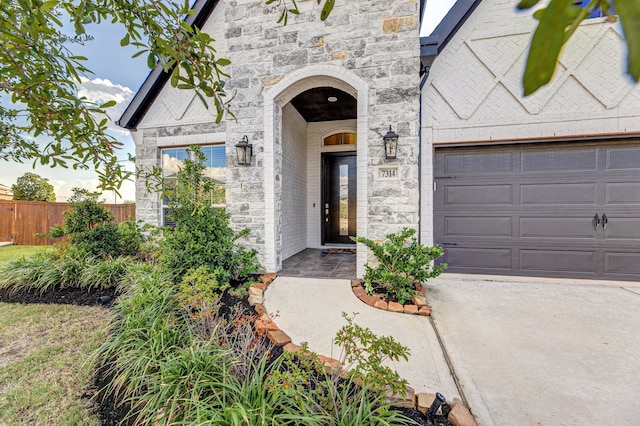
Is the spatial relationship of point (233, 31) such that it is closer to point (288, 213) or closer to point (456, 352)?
point (288, 213)

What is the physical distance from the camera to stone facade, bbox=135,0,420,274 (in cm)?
393

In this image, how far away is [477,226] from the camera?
4.49 m

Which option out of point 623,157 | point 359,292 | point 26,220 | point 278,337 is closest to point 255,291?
point 278,337

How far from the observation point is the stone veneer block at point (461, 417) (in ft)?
5.40

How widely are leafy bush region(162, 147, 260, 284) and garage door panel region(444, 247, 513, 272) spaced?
9.89 feet

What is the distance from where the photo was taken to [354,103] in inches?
221

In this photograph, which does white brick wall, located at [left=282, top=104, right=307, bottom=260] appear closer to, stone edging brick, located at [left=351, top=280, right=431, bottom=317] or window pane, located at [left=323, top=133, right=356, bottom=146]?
window pane, located at [left=323, top=133, right=356, bottom=146]

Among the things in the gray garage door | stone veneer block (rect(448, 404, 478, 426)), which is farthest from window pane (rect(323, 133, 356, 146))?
stone veneer block (rect(448, 404, 478, 426))

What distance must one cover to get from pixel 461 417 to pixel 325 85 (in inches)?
165

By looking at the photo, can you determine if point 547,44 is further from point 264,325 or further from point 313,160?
point 313,160

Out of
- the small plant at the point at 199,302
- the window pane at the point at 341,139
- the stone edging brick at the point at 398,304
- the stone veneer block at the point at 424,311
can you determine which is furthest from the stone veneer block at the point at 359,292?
the window pane at the point at 341,139

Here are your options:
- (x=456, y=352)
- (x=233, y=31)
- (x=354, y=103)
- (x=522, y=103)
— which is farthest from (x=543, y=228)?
(x=233, y=31)

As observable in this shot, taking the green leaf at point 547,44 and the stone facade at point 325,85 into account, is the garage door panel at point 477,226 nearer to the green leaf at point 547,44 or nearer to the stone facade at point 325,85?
the stone facade at point 325,85

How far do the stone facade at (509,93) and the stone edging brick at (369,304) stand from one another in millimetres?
1577
